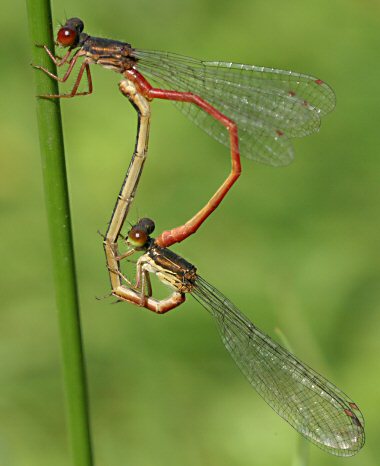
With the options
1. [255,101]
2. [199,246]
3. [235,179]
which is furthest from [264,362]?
[199,246]

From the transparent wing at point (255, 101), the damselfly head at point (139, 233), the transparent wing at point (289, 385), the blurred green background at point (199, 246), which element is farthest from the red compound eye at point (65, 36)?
the blurred green background at point (199, 246)

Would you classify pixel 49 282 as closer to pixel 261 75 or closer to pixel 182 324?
pixel 182 324

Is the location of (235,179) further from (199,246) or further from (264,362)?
(199,246)

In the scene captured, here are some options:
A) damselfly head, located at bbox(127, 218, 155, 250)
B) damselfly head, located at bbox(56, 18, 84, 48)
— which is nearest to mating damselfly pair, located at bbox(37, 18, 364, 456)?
damselfly head, located at bbox(127, 218, 155, 250)

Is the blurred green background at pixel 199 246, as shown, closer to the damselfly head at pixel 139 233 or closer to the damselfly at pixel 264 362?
the damselfly at pixel 264 362

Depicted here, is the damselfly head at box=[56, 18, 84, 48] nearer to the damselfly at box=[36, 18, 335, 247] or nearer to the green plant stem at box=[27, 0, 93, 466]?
the damselfly at box=[36, 18, 335, 247]

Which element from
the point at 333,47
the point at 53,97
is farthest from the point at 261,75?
the point at 333,47
